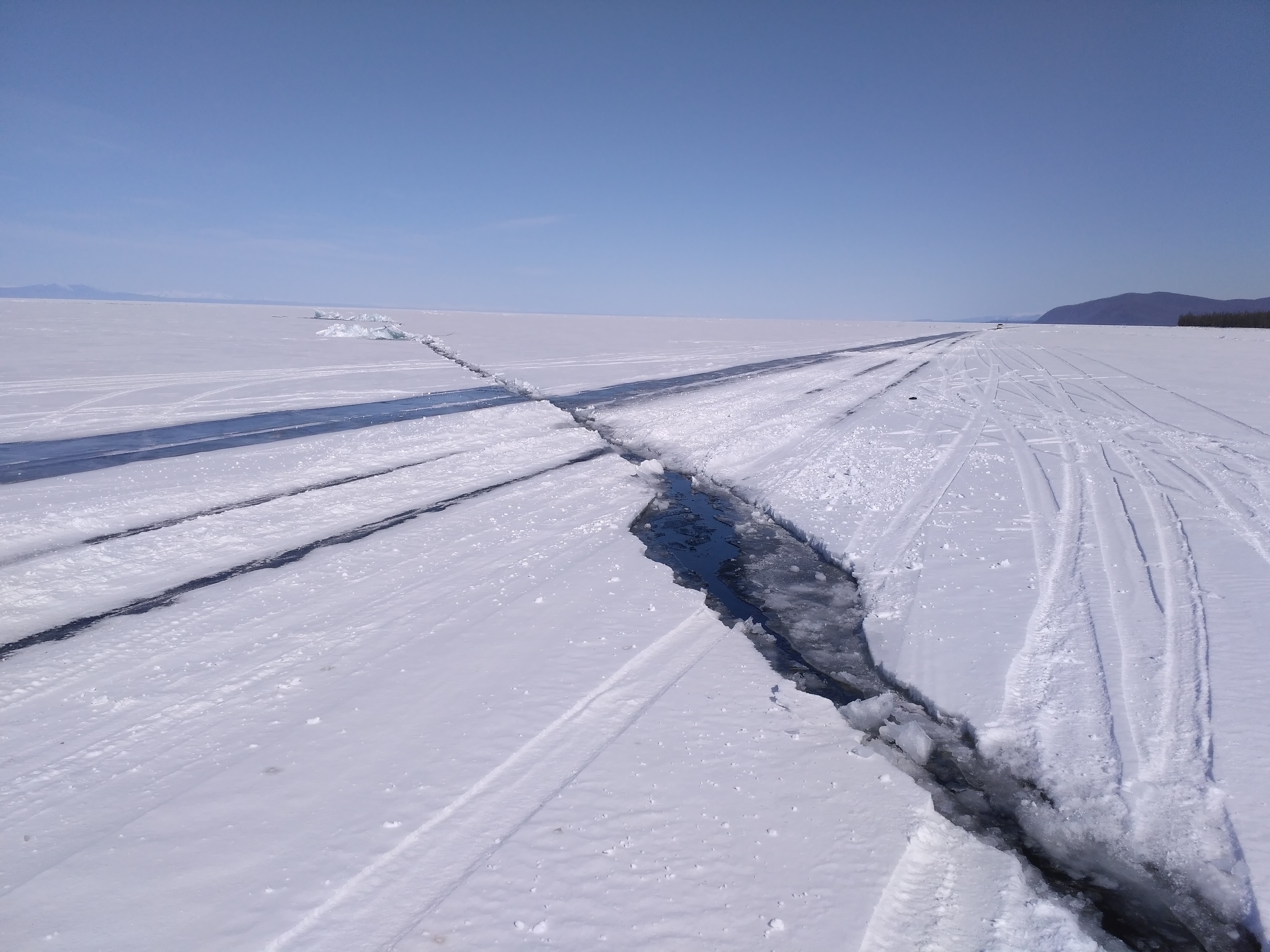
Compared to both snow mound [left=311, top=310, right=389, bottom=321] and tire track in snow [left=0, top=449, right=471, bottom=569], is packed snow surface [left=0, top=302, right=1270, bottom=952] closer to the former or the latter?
tire track in snow [left=0, top=449, right=471, bottom=569]

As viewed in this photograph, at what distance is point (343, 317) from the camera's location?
42.6 meters

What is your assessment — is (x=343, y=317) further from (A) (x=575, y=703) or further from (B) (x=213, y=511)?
(A) (x=575, y=703)

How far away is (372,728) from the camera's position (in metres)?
2.82

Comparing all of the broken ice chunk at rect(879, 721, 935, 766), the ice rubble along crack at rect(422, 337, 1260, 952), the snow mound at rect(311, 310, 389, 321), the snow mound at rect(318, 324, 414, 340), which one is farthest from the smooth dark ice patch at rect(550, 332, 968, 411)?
the snow mound at rect(311, 310, 389, 321)

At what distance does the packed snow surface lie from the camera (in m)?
2.08

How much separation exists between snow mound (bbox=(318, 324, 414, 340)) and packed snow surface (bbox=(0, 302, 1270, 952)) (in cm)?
1812

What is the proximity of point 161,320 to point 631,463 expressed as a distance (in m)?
33.7

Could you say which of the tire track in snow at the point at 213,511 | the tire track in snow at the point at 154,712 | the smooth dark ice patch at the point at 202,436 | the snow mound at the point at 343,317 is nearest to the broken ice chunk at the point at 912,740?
the tire track in snow at the point at 154,712

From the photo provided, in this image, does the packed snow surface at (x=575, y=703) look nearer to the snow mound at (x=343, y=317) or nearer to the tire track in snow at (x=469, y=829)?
the tire track in snow at (x=469, y=829)

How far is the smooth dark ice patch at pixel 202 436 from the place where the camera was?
6648 mm

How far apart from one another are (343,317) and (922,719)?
46.0 metres

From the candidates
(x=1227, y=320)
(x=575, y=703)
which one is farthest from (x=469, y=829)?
(x=1227, y=320)

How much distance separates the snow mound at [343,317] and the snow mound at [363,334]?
39.1 feet

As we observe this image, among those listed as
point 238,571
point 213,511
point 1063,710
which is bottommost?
point 1063,710
